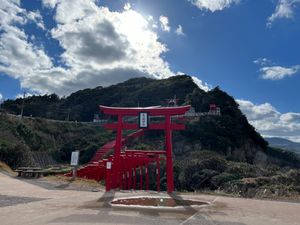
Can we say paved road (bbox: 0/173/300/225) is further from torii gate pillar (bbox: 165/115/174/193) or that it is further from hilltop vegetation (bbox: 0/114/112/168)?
hilltop vegetation (bbox: 0/114/112/168)

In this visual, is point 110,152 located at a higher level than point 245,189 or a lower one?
higher

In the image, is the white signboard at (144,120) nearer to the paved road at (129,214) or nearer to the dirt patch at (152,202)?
the dirt patch at (152,202)

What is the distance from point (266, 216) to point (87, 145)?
4003cm

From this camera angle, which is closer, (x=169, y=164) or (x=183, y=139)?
(x=169, y=164)

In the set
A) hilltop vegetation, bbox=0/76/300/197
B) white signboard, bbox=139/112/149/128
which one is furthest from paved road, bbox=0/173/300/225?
hilltop vegetation, bbox=0/76/300/197

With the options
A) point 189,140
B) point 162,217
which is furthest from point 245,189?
point 189,140

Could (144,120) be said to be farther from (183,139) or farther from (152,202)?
(183,139)

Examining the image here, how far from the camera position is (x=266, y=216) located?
7.50 m

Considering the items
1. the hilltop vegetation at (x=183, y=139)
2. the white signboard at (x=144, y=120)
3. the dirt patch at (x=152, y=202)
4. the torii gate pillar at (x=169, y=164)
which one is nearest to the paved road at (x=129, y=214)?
the dirt patch at (x=152, y=202)

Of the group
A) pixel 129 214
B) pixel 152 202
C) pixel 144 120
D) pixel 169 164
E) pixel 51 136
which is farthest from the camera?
pixel 51 136

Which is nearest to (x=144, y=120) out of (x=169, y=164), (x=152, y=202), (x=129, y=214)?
(x=169, y=164)

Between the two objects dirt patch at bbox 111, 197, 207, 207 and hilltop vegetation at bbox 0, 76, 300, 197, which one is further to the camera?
hilltop vegetation at bbox 0, 76, 300, 197

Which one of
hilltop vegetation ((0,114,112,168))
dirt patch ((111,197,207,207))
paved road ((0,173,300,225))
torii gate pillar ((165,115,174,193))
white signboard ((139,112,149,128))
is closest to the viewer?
paved road ((0,173,300,225))

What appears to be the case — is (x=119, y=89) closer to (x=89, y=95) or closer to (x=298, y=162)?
(x=89, y=95)
